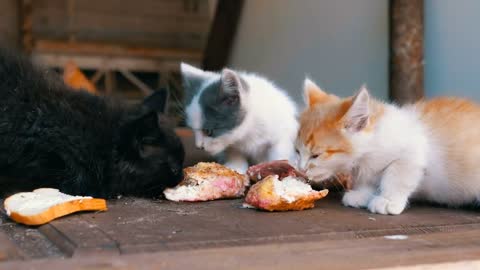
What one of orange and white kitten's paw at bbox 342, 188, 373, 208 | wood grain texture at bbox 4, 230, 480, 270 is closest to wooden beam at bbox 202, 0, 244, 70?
orange and white kitten's paw at bbox 342, 188, 373, 208

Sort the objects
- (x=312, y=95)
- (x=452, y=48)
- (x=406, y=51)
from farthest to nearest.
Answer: (x=406, y=51) < (x=452, y=48) < (x=312, y=95)

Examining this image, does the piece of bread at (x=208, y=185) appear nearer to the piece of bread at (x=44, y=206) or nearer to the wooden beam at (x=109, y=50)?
the piece of bread at (x=44, y=206)

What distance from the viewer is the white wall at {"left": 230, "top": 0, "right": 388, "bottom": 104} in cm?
363

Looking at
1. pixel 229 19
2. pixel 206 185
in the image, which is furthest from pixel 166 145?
pixel 229 19

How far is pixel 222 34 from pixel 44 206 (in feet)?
13.5

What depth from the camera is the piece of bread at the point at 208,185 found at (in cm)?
197

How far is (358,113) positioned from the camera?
71.6 inches

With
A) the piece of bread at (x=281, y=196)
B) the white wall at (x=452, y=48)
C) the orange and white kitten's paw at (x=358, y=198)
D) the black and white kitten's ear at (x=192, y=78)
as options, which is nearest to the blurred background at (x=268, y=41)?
the white wall at (x=452, y=48)

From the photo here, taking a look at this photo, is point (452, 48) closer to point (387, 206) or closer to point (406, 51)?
point (406, 51)

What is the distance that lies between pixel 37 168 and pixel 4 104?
227 millimetres

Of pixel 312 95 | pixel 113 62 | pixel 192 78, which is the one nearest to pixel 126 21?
pixel 113 62

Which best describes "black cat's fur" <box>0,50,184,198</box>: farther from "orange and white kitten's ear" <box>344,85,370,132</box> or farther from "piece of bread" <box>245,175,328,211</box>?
"orange and white kitten's ear" <box>344,85,370,132</box>

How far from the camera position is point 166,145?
203 cm

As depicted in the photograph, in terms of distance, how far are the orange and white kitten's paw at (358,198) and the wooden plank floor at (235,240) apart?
0.10 m
